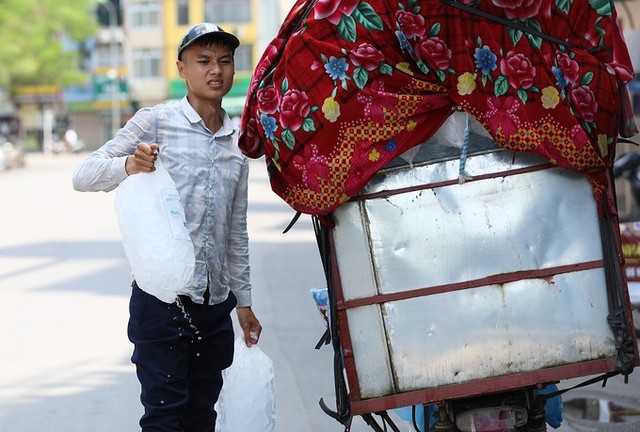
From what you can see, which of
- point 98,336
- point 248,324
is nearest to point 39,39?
point 98,336

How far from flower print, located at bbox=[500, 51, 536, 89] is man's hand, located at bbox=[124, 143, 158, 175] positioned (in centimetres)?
119

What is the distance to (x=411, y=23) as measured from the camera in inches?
132

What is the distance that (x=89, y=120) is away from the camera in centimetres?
8094

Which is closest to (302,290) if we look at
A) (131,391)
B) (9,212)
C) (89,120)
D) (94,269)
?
(94,269)

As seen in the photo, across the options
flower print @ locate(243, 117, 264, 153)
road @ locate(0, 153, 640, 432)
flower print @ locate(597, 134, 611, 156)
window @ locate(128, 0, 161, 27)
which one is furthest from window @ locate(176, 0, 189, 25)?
flower print @ locate(597, 134, 611, 156)

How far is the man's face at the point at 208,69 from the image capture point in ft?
13.0

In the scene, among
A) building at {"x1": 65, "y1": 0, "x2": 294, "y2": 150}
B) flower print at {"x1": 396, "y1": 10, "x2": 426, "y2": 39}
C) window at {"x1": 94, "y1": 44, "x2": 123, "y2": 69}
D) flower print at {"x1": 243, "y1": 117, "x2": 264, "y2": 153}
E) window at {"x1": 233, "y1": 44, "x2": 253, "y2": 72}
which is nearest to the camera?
flower print at {"x1": 396, "y1": 10, "x2": 426, "y2": 39}

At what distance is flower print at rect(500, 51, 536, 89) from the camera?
3.43m

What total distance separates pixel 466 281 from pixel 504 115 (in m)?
0.52

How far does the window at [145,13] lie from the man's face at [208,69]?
66.0 metres

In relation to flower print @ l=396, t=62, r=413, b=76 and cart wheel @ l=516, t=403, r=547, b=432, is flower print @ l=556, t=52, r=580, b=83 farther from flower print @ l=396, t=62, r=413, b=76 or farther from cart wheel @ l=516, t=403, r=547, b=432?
cart wheel @ l=516, t=403, r=547, b=432

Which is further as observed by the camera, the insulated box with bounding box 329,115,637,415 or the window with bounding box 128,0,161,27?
the window with bounding box 128,0,161,27

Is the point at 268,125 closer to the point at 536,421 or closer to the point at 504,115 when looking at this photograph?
the point at 504,115

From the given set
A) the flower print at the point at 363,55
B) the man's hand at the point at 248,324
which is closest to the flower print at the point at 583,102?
the flower print at the point at 363,55
